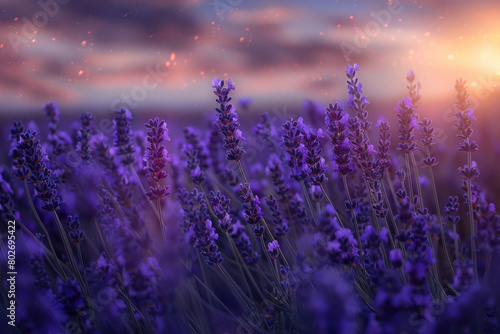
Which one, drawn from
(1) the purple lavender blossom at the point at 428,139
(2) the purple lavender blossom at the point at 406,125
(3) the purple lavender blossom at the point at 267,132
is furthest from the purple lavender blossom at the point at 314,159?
(3) the purple lavender blossom at the point at 267,132

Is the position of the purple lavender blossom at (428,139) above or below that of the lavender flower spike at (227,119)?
below

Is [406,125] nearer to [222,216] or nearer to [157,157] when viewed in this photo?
[222,216]

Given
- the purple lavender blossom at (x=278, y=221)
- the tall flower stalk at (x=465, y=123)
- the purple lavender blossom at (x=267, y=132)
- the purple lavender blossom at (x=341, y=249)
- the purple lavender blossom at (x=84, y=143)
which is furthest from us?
the purple lavender blossom at (x=267, y=132)

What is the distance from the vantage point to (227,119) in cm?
159

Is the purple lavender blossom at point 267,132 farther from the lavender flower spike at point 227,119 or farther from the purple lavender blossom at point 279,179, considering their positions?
the lavender flower spike at point 227,119

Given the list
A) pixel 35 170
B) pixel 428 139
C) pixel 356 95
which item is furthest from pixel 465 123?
pixel 35 170

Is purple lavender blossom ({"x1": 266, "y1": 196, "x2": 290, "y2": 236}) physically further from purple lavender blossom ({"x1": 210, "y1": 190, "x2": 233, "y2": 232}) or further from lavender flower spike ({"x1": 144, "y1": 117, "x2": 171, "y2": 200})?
lavender flower spike ({"x1": 144, "y1": 117, "x2": 171, "y2": 200})

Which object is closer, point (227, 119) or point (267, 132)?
point (227, 119)

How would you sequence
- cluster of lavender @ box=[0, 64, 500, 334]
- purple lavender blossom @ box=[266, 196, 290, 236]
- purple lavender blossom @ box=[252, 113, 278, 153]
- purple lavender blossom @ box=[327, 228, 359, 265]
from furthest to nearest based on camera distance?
purple lavender blossom @ box=[252, 113, 278, 153] → purple lavender blossom @ box=[266, 196, 290, 236] → purple lavender blossom @ box=[327, 228, 359, 265] → cluster of lavender @ box=[0, 64, 500, 334]

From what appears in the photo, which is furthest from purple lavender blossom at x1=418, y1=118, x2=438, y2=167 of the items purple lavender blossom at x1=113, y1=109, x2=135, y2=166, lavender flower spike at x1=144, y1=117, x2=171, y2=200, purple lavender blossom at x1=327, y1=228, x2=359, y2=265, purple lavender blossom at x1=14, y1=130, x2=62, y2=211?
purple lavender blossom at x1=14, y1=130, x2=62, y2=211

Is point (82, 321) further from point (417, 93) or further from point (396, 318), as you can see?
point (417, 93)

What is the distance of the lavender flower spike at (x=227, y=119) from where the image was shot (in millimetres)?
1583

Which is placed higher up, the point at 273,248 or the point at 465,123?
the point at 465,123

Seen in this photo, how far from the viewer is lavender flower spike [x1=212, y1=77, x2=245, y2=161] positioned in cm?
158
